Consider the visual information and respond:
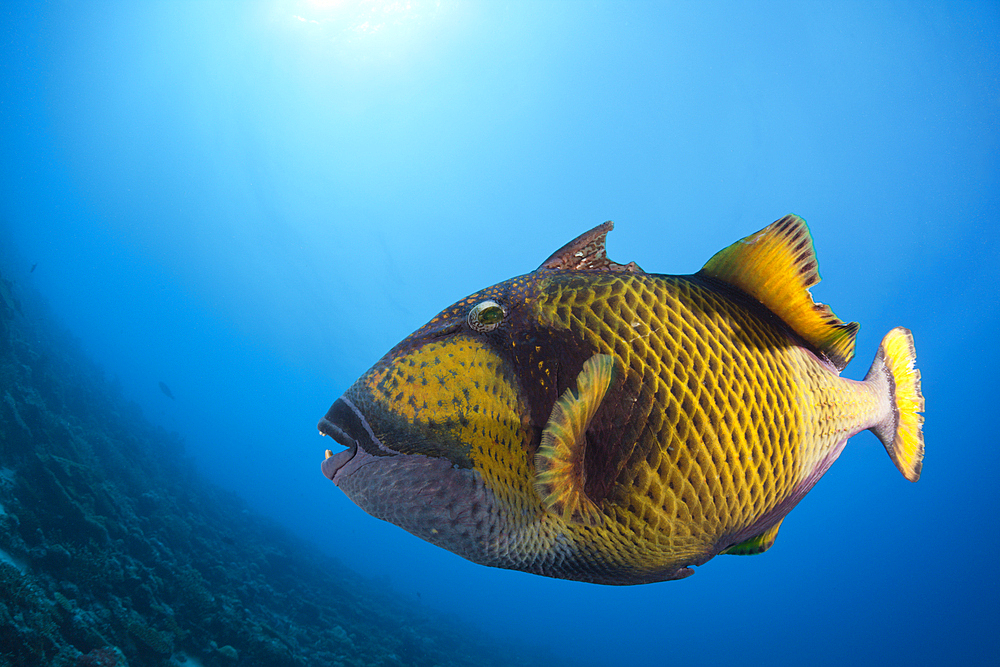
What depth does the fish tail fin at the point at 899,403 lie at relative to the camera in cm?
95

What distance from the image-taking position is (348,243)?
148ft

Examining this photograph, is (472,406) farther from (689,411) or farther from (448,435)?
(689,411)

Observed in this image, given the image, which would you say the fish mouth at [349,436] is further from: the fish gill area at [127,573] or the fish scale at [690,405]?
the fish gill area at [127,573]

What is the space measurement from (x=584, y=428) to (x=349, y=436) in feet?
1.30

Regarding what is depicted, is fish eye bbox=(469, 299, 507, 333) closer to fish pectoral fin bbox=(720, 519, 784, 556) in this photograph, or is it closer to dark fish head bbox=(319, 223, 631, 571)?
dark fish head bbox=(319, 223, 631, 571)

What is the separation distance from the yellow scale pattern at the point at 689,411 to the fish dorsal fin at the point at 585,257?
0.35 ft

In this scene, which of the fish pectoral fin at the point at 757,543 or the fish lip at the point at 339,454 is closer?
the fish lip at the point at 339,454

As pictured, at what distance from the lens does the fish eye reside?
0.65 m

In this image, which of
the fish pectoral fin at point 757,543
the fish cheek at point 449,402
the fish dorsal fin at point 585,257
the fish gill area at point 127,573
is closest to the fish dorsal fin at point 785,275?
the fish dorsal fin at point 585,257

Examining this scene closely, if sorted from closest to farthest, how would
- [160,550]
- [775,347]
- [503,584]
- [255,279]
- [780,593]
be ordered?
1. [775,347]
2. [160,550]
3. [503,584]
4. [780,593]
5. [255,279]

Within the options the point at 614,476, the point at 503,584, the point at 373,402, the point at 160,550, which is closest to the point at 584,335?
the point at 614,476

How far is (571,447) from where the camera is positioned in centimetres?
53

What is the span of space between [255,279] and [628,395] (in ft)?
192

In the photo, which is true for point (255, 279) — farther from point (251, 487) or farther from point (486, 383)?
point (486, 383)
